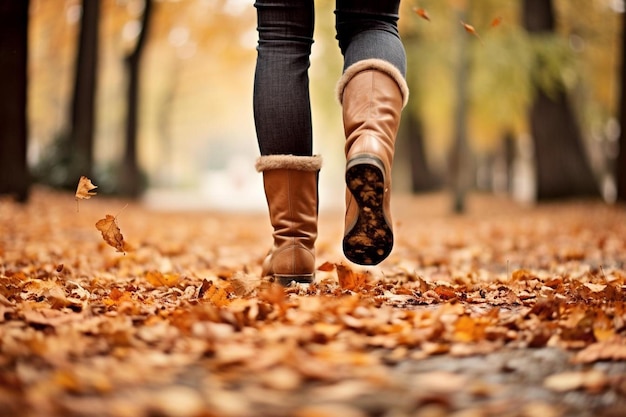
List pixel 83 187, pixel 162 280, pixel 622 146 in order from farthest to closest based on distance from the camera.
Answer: pixel 622 146, pixel 162 280, pixel 83 187

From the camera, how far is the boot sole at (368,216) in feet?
6.00

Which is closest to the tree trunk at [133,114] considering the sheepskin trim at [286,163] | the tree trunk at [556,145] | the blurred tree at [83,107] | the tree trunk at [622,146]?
the blurred tree at [83,107]

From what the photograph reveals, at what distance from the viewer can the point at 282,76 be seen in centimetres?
206

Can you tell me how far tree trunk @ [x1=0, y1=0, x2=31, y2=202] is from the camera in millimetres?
6086

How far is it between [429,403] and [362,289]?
1.05 meters

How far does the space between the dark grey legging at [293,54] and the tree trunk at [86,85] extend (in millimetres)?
9411

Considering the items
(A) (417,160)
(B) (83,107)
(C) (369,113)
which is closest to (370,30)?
(C) (369,113)

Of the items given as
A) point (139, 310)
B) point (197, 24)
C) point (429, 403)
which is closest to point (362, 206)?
point (139, 310)

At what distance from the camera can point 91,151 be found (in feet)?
36.4

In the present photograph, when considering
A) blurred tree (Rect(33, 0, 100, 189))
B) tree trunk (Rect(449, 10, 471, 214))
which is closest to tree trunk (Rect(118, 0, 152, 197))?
blurred tree (Rect(33, 0, 100, 189))

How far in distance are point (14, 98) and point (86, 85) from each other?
4526 millimetres

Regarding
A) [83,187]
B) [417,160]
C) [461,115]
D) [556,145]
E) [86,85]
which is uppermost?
[86,85]

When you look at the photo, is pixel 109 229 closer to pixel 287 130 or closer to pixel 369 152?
pixel 287 130

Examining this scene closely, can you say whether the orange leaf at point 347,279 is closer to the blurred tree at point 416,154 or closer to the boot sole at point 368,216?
the boot sole at point 368,216
